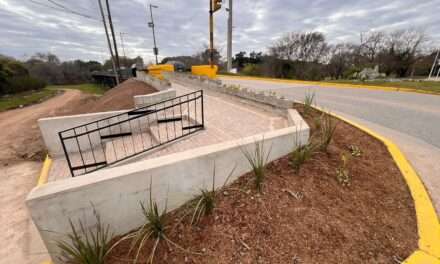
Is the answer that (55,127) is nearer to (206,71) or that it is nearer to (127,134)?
(127,134)

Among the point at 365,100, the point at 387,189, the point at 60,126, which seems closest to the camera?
the point at 387,189

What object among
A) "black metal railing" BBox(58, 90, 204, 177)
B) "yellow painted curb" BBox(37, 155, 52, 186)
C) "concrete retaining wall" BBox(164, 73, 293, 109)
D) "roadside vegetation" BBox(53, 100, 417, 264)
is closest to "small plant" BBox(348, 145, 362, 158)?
"roadside vegetation" BBox(53, 100, 417, 264)

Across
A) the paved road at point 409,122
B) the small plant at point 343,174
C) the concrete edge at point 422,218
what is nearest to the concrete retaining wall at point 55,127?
the small plant at point 343,174

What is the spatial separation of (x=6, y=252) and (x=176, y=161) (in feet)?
9.75

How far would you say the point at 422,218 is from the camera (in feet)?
7.04

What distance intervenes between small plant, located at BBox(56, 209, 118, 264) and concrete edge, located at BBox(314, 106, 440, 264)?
274 centimetres

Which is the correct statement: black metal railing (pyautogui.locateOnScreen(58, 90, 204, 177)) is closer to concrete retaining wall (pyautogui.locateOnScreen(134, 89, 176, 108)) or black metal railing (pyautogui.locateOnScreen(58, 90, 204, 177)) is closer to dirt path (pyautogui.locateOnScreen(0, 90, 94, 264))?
concrete retaining wall (pyautogui.locateOnScreen(134, 89, 176, 108))

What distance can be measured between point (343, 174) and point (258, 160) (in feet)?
Result: 4.10

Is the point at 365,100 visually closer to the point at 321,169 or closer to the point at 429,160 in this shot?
the point at 429,160

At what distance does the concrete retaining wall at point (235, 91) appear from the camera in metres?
5.24

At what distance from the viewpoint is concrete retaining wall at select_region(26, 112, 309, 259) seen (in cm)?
176

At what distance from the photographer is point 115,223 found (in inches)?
80.4

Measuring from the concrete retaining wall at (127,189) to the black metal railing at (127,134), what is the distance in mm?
2733

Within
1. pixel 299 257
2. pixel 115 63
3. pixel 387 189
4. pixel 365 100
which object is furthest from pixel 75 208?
pixel 115 63
